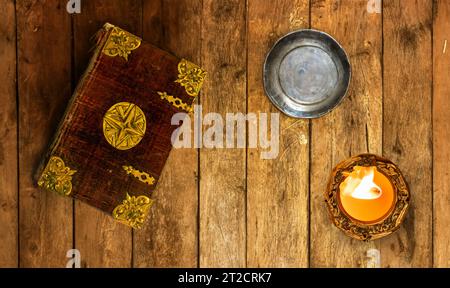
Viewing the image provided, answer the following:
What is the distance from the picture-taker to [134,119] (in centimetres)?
167

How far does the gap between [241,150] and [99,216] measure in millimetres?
566

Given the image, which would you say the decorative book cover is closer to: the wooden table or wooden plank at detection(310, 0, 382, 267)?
the wooden table

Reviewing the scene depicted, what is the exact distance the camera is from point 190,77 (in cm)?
172

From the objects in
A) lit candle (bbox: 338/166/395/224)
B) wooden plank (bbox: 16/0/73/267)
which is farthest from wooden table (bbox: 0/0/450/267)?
lit candle (bbox: 338/166/395/224)

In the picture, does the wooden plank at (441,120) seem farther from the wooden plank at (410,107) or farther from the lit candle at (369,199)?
the lit candle at (369,199)

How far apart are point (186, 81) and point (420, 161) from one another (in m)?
0.90

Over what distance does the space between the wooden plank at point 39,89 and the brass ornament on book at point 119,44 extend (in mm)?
257

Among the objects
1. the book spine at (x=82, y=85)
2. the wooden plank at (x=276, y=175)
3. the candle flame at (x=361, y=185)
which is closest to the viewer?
the book spine at (x=82, y=85)

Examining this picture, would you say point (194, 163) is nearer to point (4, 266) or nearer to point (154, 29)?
Answer: point (154, 29)

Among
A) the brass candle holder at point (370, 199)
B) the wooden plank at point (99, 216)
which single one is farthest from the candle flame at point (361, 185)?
the wooden plank at point (99, 216)

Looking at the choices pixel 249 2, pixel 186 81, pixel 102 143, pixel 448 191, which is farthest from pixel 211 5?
pixel 448 191

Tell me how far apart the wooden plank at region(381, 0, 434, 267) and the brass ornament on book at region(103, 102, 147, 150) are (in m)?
0.88

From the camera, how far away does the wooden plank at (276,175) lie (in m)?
1.87

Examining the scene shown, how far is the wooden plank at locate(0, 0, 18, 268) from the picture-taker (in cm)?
184
